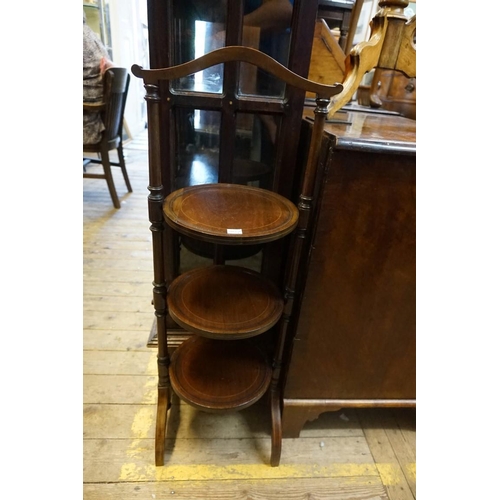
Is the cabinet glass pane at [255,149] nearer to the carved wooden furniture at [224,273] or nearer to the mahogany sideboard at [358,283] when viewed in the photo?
the carved wooden furniture at [224,273]

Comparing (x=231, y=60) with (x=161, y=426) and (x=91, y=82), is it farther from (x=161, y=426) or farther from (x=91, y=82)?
(x=91, y=82)

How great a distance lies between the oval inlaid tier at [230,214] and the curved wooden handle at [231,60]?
10.2 inches

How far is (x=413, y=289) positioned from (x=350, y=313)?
0.18 metres

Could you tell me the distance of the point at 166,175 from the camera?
3.32ft

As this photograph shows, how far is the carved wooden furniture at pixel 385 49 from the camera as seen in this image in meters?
0.85

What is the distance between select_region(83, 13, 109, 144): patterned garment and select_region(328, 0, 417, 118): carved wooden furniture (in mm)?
1815

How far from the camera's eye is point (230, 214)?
77cm

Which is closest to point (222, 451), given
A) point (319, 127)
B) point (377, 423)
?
point (377, 423)

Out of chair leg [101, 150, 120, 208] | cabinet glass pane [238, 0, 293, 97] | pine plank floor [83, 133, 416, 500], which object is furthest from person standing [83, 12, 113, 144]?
cabinet glass pane [238, 0, 293, 97]

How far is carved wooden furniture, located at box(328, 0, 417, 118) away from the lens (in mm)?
847

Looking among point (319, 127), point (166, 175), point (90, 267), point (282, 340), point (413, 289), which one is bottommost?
point (90, 267)

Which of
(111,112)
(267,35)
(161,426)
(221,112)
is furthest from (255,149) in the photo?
(111,112)

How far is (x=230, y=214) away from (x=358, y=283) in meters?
0.39

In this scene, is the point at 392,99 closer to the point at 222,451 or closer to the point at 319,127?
the point at 319,127
